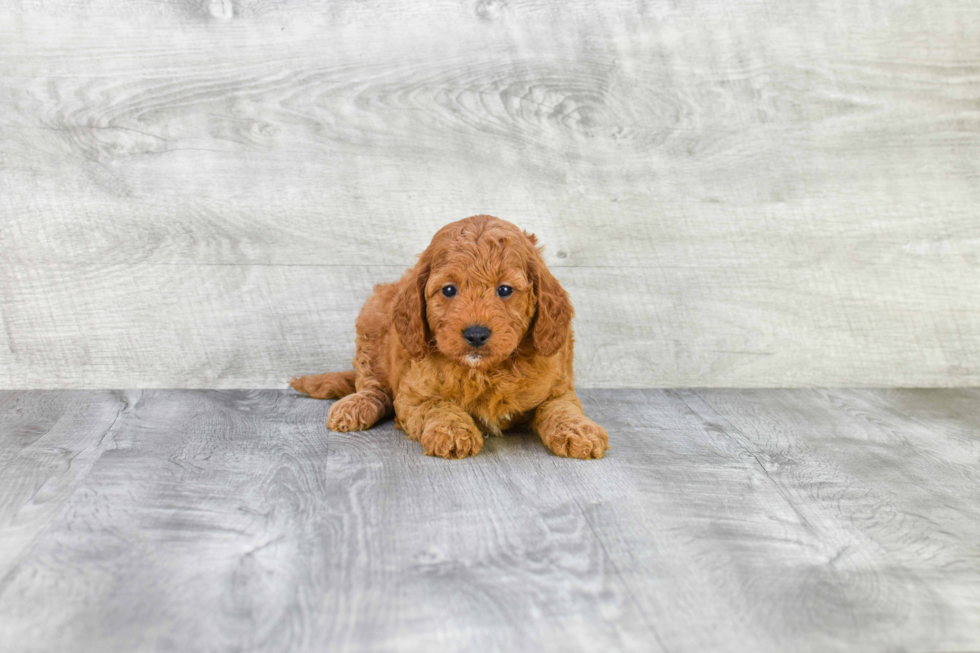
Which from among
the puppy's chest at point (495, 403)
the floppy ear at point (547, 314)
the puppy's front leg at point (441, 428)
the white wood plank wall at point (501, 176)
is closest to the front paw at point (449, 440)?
the puppy's front leg at point (441, 428)

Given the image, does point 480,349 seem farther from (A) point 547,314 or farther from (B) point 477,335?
(A) point 547,314

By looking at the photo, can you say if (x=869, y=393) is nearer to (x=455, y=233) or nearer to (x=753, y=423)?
(x=753, y=423)

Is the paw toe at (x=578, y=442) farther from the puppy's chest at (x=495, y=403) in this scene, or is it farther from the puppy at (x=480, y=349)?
the puppy's chest at (x=495, y=403)

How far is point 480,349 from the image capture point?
231 centimetres

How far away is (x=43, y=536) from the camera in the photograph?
183 cm

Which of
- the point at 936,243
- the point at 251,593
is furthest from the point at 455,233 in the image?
the point at 936,243

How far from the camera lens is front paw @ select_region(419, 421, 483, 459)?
2.40m

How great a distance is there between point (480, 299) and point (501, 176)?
113 cm

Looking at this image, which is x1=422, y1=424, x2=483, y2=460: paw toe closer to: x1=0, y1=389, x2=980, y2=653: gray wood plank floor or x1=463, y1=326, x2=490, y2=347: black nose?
x1=0, y1=389, x2=980, y2=653: gray wood plank floor

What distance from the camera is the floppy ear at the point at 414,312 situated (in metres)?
2.45

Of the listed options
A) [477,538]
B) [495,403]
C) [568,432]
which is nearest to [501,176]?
[495,403]

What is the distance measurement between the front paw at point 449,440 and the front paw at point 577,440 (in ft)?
0.84

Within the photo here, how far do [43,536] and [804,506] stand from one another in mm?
1996

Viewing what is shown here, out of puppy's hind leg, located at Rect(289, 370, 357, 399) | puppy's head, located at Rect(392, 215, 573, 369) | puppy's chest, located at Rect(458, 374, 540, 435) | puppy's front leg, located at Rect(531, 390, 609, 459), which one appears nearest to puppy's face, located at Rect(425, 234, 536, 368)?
puppy's head, located at Rect(392, 215, 573, 369)
